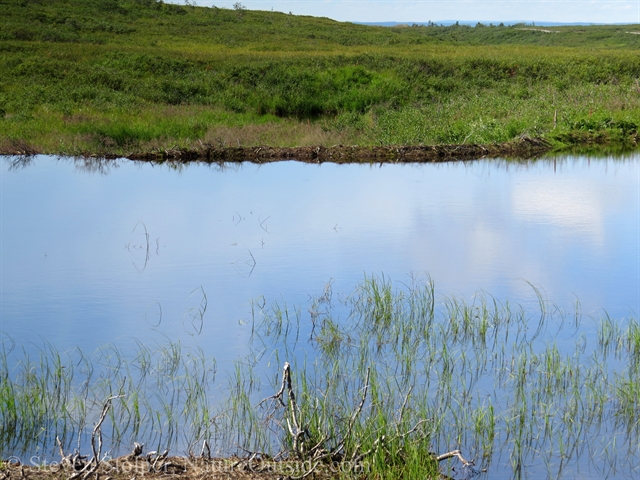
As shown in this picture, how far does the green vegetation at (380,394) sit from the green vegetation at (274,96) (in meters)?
11.5

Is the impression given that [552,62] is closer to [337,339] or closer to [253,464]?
[337,339]

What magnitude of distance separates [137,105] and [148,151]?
6496 mm

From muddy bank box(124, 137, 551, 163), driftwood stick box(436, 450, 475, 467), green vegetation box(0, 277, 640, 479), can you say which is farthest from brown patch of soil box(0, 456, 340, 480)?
muddy bank box(124, 137, 551, 163)

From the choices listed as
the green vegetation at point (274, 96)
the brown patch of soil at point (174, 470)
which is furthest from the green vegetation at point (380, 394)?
the green vegetation at point (274, 96)

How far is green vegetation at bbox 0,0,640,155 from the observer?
1977 cm

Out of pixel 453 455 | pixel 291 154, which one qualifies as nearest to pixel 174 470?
pixel 453 455

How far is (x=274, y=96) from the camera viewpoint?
26219 mm

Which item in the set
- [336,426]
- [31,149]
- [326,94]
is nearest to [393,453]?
[336,426]

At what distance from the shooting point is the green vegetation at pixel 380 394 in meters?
5.08

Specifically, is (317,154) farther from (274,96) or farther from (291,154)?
(274,96)

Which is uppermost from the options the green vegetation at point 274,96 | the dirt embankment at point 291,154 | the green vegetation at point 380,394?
the green vegetation at point 274,96

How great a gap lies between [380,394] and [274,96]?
21143 millimetres

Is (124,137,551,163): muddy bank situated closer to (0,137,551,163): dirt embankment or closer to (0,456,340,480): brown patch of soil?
(0,137,551,163): dirt embankment

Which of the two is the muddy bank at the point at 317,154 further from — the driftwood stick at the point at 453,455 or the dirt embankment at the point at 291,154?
the driftwood stick at the point at 453,455
